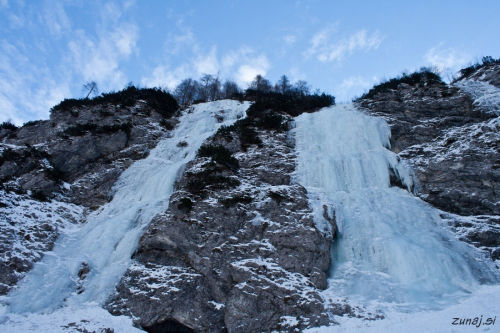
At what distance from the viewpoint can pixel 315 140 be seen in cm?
1867

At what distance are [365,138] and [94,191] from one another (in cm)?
1537

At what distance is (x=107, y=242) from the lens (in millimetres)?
12555

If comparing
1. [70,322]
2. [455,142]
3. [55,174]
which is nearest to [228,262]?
[70,322]

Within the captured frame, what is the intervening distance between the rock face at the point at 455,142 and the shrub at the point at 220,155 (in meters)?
8.91

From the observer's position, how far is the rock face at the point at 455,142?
13.0 meters

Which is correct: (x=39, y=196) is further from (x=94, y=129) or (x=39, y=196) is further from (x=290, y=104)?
(x=290, y=104)

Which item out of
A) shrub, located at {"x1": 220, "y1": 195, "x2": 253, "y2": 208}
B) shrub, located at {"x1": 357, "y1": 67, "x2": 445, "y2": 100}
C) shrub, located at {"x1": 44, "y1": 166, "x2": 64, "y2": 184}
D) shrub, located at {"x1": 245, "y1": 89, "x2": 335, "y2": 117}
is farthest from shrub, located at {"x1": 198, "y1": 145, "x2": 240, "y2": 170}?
shrub, located at {"x1": 357, "y1": 67, "x2": 445, "y2": 100}

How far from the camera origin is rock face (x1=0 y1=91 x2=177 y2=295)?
1234cm

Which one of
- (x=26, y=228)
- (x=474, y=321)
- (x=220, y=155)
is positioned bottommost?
(x=474, y=321)

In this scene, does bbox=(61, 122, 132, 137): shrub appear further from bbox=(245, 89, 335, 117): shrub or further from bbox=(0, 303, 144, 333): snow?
bbox=(0, 303, 144, 333): snow

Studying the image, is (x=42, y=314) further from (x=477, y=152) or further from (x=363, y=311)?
(x=477, y=152)

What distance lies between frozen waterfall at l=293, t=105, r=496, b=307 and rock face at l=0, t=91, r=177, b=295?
1082cm

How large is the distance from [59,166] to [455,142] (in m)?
21.7

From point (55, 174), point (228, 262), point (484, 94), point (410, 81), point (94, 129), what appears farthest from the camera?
point (410, 81)
